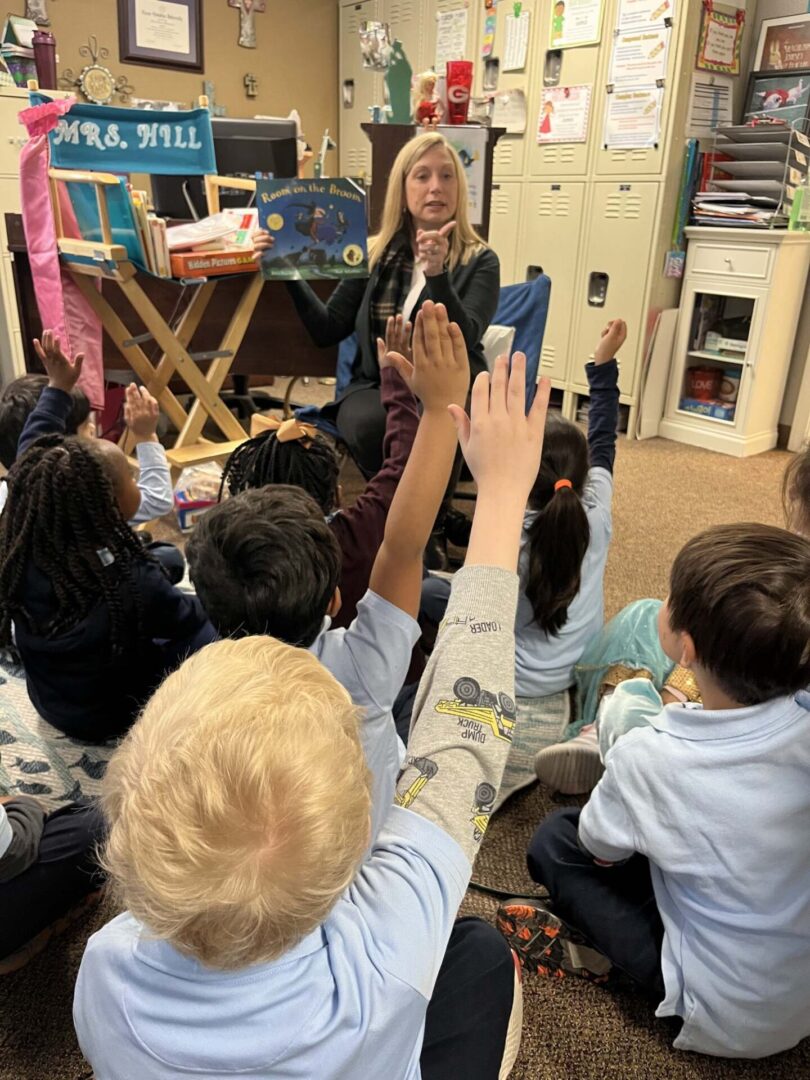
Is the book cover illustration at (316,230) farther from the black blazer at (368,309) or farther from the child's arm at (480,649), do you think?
the child's arm at (480,649)

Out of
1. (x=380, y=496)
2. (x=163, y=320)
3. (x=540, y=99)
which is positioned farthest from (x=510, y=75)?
(x=380, y=496)

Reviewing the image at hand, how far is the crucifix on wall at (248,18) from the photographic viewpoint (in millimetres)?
5232

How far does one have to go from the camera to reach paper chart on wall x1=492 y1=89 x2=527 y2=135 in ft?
13.7

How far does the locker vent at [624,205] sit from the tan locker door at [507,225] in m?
0.58

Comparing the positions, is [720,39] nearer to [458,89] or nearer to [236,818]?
[458,89]

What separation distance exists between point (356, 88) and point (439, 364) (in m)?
5.42

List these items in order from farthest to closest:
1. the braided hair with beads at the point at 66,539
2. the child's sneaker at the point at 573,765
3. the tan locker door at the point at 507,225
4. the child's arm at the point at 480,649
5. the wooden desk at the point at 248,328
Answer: the tan locker door at the point at 507,225 < the wooden desk at the point at 248,328 < the child's sneaker at the point at 573,765 < the braided hair with beads at the point at 66,539 < the child's arm at the point at 480,649

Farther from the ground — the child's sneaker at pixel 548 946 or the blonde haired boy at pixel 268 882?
the blonde haired boy at pixel 268 882

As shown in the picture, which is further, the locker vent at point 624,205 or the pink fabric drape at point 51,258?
the locker vent at point 624,205

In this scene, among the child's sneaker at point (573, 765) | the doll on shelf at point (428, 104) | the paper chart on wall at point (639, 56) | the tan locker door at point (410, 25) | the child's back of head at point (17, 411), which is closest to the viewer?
the child's sneaker at point (573, 765)

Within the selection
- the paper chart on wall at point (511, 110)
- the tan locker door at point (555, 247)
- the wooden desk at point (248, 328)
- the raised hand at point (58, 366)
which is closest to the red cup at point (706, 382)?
the tan locker door at point (555, 247)

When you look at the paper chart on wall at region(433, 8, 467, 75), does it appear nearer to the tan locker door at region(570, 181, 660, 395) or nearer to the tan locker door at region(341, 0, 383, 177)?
the tan locker door at region(341, 0, 383, 177)

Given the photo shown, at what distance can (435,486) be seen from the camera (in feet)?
3.22

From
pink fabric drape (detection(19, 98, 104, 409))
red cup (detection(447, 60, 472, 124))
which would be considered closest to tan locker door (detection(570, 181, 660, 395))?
red cup (detection(447, 60, 472, 124))
